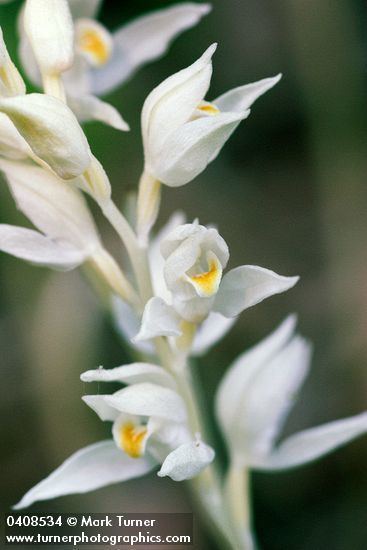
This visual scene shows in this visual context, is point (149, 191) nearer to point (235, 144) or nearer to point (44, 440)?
point (44, 440)

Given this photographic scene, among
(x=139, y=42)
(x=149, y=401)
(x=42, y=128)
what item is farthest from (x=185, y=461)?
(x=139, y=42)

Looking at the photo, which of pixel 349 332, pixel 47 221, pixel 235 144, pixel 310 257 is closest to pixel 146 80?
pixel 235 144

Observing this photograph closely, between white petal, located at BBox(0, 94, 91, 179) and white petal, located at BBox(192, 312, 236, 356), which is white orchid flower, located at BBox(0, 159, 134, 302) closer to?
white petal, located at BBox(0, 94, 91, 179)

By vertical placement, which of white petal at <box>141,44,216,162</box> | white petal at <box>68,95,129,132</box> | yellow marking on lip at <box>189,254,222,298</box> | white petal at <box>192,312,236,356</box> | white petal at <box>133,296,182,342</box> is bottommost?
white petal at <box>192,312,236,356</box>

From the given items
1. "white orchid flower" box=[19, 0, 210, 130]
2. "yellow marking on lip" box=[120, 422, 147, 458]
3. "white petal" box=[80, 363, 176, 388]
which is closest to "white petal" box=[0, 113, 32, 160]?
"white orchid flower" box=[19, 0, 210, 130]

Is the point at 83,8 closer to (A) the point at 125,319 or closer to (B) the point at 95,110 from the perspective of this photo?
(B) the point at 95,110

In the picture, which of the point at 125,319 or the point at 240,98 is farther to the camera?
the point at 125,319
